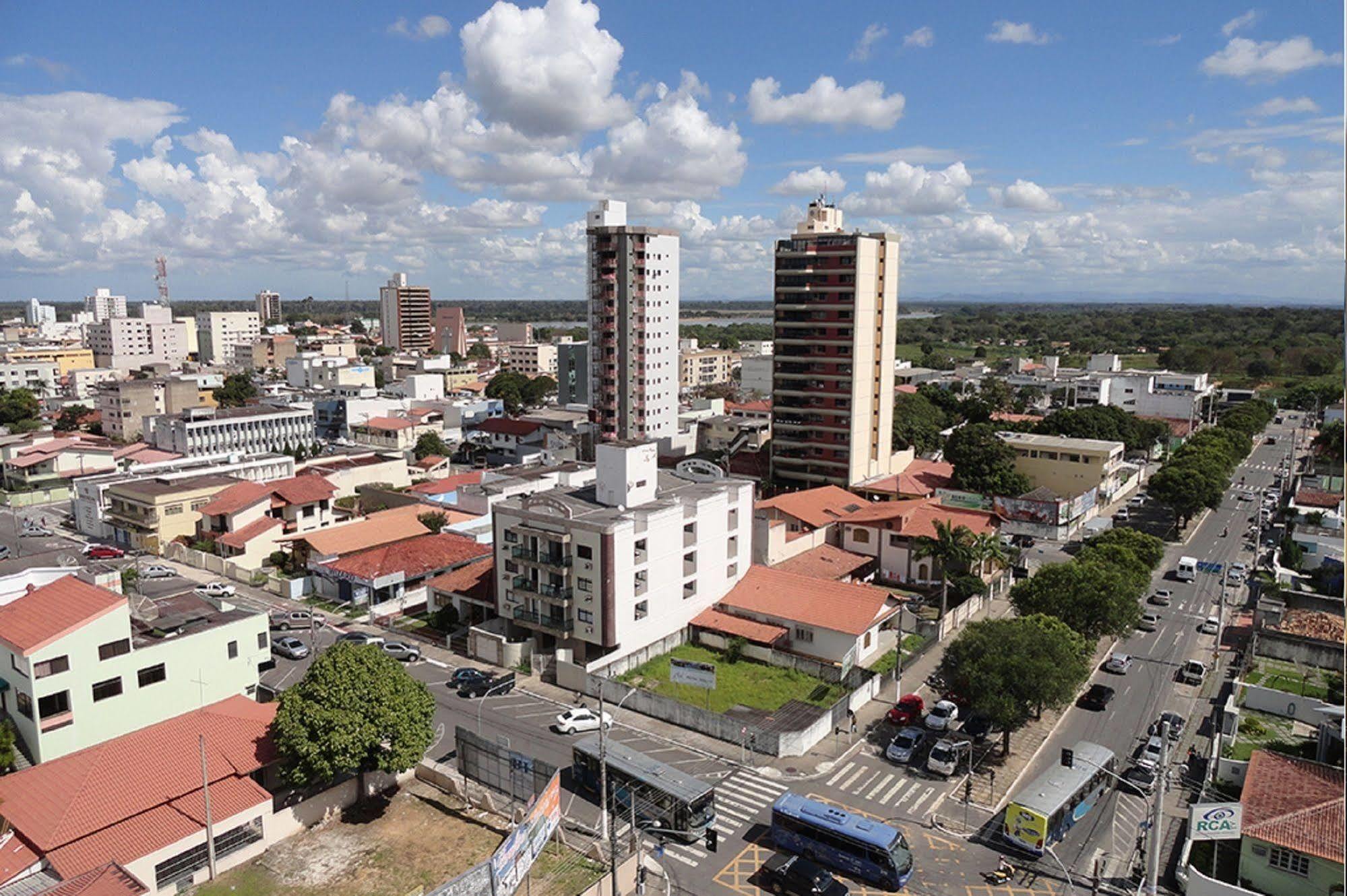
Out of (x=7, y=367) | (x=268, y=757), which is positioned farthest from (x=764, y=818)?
(x=7, y=367)

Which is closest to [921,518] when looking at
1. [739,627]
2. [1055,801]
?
[739,627]

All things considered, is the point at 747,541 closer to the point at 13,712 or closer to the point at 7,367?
the point at 13,712

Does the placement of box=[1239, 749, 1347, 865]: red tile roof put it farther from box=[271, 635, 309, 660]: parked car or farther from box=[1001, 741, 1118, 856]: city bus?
box=[271, 635, 309, 660]: parked car

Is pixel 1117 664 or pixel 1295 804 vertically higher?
pixel 1295 804

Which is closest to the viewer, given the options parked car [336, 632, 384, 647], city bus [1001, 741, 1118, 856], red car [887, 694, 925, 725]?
city bus [1001, 741, 1118, 856]

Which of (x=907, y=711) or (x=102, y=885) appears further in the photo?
(x=907, y=711)

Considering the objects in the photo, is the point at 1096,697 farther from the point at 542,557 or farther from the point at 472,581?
the point at 472,581

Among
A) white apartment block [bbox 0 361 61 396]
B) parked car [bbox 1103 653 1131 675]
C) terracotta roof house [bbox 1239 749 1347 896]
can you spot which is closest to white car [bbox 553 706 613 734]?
terracotta roof house [bbox 1239 749 1347 896]
